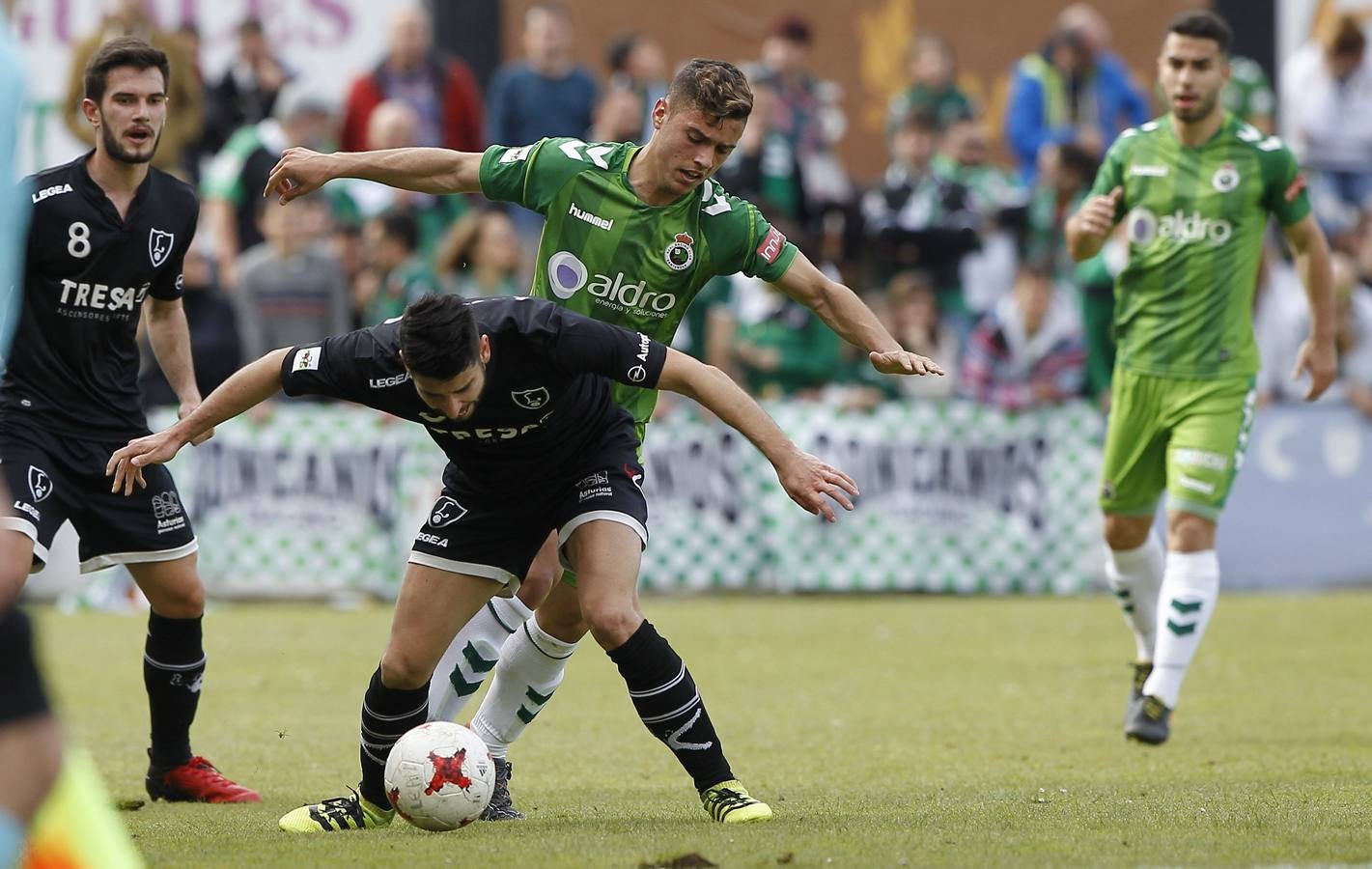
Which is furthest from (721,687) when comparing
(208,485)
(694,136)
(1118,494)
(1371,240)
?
(1371,240)

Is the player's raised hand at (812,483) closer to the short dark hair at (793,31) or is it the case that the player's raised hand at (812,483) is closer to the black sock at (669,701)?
the black sock at (669,701)

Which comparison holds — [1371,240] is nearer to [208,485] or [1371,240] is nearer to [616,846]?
[208,485]

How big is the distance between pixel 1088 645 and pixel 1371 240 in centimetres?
635

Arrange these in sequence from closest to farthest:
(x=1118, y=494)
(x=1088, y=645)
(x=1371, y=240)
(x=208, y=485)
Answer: (x=1118, y=494)
(x=1088, y=645)
(x=208, y=485)
(x=1371, y=240)

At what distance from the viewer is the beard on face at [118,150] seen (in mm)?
7344

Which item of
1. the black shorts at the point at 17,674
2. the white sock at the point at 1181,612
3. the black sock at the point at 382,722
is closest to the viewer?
the black shorts at the point at 17,674

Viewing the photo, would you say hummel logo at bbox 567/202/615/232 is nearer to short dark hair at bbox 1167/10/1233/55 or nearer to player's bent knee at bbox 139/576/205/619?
player's bent knee at bbox 139/576/205/619

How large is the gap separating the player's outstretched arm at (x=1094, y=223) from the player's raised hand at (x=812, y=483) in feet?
11.9

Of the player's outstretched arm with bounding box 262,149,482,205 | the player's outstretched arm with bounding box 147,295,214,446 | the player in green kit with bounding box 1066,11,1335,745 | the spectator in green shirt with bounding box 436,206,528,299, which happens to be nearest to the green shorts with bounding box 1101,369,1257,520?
the player in green kit with bounding box 1066,11,1335,745

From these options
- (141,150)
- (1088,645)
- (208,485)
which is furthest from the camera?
(208,485)

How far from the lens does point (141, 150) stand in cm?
737

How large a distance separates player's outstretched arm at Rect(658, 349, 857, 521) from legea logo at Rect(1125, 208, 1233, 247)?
12.5 ft

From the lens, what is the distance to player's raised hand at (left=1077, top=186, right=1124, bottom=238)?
941cm

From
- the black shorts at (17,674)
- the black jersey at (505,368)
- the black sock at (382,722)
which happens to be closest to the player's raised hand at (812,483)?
the black jersey at (505,368)
